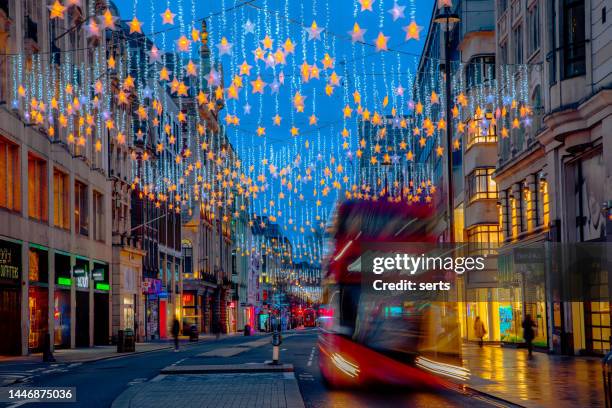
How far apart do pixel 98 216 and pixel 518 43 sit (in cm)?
2670

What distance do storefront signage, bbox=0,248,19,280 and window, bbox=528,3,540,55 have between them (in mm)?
23227

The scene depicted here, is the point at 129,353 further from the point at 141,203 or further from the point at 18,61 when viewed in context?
the point at 141,203

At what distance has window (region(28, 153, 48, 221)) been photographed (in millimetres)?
43781

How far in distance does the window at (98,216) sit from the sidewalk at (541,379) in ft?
90.3

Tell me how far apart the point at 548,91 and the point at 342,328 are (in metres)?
18.9

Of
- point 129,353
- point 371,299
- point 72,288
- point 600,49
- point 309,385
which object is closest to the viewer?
point 371,299

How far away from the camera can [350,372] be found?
67.2 ft

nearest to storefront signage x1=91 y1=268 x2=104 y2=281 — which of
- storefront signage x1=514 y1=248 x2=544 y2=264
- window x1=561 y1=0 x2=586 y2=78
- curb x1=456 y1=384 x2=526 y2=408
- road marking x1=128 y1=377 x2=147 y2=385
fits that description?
storefront signage x1=514 y1=248 x2=544 y2=264

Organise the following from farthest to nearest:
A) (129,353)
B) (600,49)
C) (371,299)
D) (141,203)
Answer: (141,203) → (129,353) → (600,49) → (371,299)

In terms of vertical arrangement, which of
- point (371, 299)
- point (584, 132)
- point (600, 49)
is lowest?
point (371, 299)

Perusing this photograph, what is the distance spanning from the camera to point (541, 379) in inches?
946

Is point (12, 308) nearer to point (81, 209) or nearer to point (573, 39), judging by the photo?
point (81, 209)

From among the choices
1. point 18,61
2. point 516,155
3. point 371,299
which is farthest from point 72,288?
point 371,299

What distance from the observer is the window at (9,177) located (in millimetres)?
39531
